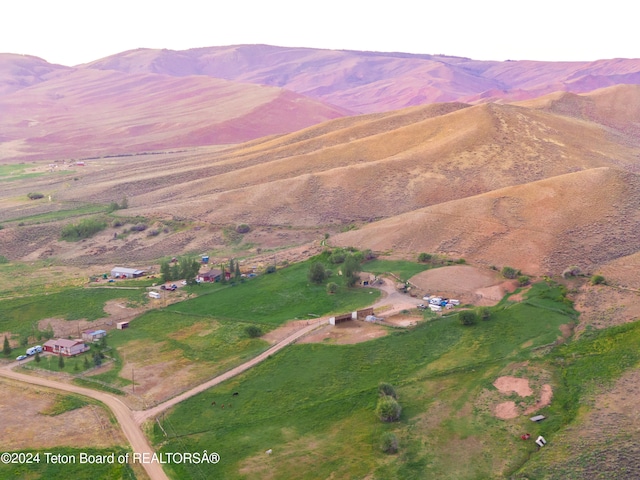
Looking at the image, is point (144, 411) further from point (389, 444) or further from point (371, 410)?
point (389, 444)

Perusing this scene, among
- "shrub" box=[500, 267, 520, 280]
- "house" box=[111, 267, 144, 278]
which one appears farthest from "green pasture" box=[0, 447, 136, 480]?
"shrub" box=[500, 267, 520, 280]

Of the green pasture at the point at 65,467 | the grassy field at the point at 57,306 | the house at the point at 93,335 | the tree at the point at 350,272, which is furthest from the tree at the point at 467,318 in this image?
the grassy field at the point at 57,306

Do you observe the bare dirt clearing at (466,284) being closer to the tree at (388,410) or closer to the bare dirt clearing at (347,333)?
the bare dirt clearing at (347,333)

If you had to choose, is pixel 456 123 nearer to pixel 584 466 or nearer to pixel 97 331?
pixel 97 331

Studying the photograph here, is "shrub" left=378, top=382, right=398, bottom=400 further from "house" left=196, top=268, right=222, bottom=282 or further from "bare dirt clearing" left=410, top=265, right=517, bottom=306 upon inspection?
"house" left=196, top=268, right=222, bottom=282

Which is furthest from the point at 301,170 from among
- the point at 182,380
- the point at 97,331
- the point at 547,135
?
the point at 182,380

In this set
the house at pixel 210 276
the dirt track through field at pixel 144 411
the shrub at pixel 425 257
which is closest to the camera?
the dirt track through field at pixel 144 411

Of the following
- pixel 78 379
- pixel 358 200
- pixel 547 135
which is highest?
pixel 547 135
